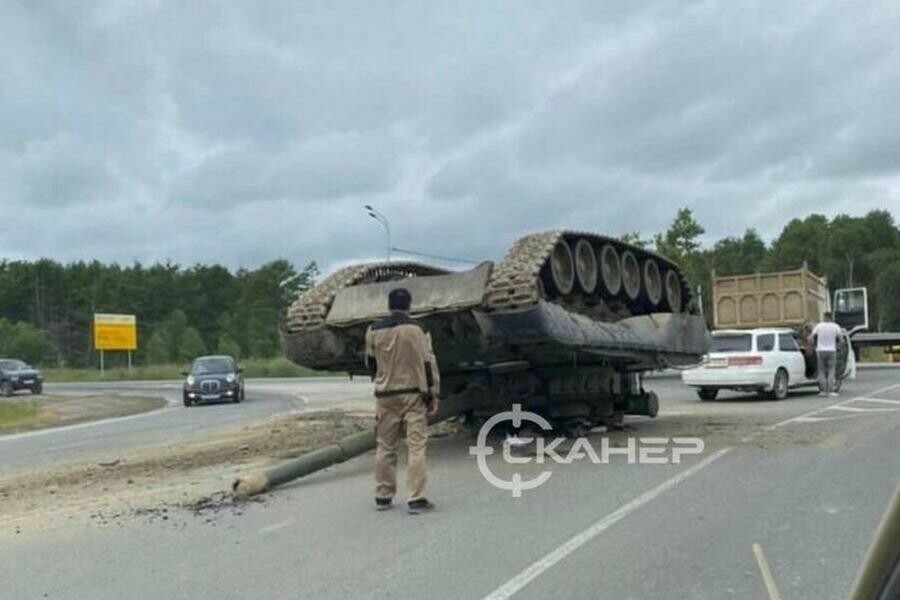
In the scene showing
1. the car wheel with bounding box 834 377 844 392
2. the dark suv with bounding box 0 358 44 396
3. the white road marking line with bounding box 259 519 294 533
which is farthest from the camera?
the dark suv with bounding box 0 358 44 396

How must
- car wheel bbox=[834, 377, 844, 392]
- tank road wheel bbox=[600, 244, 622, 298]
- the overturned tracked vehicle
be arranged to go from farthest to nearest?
car wheel bbox=[834, 377, 844, 392], tank road wheel bbox=[600, 244, 622, 298], the overturned tracked vehicle

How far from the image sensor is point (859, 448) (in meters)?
10.5

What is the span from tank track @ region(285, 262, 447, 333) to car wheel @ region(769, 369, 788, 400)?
957cm

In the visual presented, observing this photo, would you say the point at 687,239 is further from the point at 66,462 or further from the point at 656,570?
the point at 656,570

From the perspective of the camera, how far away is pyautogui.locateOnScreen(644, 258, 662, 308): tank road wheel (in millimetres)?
13781

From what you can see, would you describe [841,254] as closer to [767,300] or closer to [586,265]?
[767,300]

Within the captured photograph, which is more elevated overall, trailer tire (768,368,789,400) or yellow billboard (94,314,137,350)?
yellow billboard (94,314,137,350)

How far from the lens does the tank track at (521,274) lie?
31.9ft

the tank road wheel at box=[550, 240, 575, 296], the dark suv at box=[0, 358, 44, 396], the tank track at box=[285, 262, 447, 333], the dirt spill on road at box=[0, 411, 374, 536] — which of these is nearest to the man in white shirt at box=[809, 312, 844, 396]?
the dirt spill on road at box=[0, 411, 374, 536]

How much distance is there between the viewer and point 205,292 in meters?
117

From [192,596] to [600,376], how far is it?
7.70m

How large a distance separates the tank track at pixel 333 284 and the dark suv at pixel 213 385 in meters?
18.5

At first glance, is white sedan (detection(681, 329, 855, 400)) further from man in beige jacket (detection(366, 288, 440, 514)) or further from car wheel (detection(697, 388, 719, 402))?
man in beige jacket (detection(366, 288, 440, 514))

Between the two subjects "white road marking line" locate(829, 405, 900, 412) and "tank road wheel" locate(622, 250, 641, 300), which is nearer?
"tank road wheel" locate(622, 250, 641, 300)
